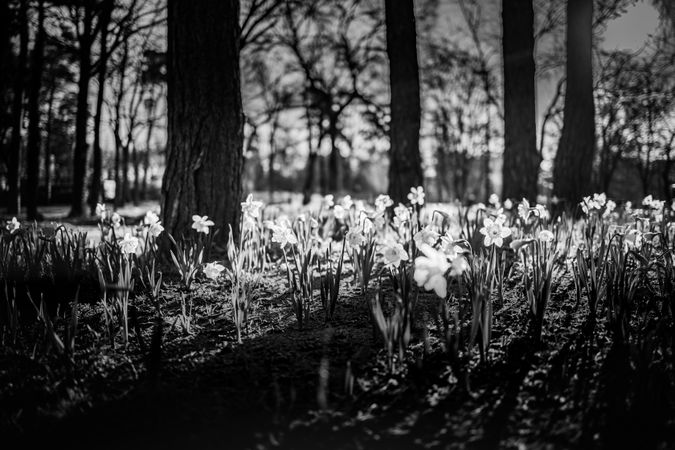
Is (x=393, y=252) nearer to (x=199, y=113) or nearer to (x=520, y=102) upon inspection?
(x=199, y=113)

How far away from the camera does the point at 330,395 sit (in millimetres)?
1481

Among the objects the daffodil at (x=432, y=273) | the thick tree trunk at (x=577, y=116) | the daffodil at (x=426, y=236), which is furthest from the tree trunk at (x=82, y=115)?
the daffodil at (x=432, y=273)

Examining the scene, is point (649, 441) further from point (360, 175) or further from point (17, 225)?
point (360, 175)

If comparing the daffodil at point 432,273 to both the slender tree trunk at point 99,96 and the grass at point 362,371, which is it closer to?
the grass at point 362,371

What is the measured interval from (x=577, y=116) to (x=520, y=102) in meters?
1.42

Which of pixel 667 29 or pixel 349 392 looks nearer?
pixel 349 392

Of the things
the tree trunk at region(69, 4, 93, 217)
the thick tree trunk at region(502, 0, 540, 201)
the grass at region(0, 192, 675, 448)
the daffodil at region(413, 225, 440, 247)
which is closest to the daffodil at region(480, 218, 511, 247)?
the grass at region(0, 192, 675, 448)

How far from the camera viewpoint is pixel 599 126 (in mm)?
20531

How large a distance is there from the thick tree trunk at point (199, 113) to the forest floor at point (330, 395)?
5.74ft

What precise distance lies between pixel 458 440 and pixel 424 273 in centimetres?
52

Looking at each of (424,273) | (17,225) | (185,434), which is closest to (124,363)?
(185,434)

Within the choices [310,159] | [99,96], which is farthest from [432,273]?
[310,159]

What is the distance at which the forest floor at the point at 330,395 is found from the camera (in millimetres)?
1225

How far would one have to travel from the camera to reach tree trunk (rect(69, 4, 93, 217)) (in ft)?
35.3
